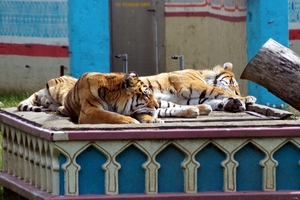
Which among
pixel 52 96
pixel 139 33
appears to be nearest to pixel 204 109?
pixel 52 96

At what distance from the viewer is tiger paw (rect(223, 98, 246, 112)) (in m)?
8.06

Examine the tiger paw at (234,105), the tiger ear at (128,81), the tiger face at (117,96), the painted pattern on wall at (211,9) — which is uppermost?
the painted pattern on wall at (211,9)

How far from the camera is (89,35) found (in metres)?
12.9

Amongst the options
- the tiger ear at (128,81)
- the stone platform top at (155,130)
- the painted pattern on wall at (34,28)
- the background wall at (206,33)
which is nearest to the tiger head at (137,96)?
the tiger ear at (128,81)

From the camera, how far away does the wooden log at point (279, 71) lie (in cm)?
706

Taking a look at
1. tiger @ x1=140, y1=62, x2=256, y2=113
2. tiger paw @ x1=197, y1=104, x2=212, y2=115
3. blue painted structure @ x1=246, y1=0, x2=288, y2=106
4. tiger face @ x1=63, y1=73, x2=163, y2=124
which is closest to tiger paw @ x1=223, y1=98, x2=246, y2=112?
tiger @ x1=140, y1=62, x2=256, y2=113

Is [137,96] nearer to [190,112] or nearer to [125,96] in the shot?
[125,96]

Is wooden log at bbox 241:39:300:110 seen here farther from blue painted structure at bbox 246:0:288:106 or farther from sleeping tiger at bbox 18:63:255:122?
blue painted structure at bbox 246:0:288:106

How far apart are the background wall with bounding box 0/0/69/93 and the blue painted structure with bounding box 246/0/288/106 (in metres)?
3.00

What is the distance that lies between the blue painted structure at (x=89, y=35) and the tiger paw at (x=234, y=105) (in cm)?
501

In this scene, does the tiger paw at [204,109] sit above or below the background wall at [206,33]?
below

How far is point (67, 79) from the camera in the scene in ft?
28.8

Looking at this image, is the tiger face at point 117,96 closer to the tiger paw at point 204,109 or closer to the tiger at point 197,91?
the tiger paw at point 204,109

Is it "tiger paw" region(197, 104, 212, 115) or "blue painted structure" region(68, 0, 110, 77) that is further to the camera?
"blue painted structure" region(68, 0, 110, 77)
